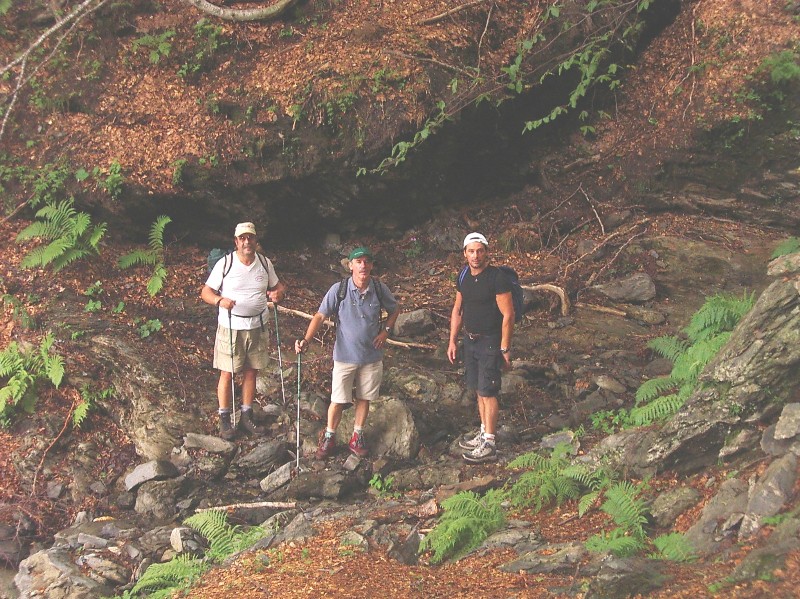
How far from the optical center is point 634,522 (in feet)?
14.3

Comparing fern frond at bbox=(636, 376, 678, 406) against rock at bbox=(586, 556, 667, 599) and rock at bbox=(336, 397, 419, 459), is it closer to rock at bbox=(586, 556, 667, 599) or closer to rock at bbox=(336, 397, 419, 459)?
rock at bbox=(336, 397, 419, 459)

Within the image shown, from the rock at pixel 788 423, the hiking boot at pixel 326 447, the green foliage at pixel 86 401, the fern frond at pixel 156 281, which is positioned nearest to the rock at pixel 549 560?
the rock at pixel 788 423

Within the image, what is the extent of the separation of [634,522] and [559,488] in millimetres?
916

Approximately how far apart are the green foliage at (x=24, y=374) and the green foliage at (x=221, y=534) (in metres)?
3.18

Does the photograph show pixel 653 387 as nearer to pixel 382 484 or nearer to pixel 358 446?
pixel 382 484

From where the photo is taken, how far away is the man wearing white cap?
7.20m

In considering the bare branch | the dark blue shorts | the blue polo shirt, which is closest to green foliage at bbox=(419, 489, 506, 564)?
the dark blue shorts

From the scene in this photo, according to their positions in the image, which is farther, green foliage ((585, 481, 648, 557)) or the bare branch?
the bare branch

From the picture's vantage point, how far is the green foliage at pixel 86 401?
7.89 m

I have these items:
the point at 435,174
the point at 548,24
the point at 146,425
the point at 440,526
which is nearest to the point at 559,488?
the point at 440,526

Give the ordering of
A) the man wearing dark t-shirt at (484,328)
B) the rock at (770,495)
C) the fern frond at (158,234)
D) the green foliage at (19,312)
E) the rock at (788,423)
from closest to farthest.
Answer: the rock at (770,495) < the rock at (788,423) < the man wearing dark t-shirt at (484,328) < the green foliage at (19,312) < the fern frond at (158,234)

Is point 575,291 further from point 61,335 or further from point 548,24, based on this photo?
point 61,335

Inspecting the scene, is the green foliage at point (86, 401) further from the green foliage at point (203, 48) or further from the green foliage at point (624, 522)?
the green foliage at point (624, 522)

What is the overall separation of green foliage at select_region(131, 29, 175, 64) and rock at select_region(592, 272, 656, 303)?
8.50 m
